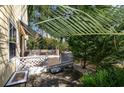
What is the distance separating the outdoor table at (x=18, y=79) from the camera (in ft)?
8.53

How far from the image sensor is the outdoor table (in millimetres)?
2599

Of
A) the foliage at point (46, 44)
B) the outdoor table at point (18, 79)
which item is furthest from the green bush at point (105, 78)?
the outdoor table at point (18, 79)

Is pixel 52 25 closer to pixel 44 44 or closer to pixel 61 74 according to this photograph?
pixel 44 44

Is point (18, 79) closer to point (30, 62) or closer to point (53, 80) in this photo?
point (30, 62)

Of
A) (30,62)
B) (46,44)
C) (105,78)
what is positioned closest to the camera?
(46,44)

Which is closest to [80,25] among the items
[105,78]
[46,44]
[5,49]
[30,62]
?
[46,44]

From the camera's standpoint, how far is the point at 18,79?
2676 millimetres

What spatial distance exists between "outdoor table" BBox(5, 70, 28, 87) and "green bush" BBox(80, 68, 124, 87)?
30.7 inches

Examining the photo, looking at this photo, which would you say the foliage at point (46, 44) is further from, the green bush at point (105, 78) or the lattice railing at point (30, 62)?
the green bush at point (105, 78)

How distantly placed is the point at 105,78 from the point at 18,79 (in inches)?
45.2

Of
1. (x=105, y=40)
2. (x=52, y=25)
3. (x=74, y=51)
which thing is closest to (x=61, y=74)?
(x=74, y=51)

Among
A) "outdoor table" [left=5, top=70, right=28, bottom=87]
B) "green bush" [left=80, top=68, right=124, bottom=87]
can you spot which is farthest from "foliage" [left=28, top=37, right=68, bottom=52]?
"green bush" [left=80, top=68, right=124, bottom=87]

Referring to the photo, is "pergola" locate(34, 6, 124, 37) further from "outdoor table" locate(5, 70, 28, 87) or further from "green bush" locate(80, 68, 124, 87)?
"green bush" locate(80, 68, 124, 87)
